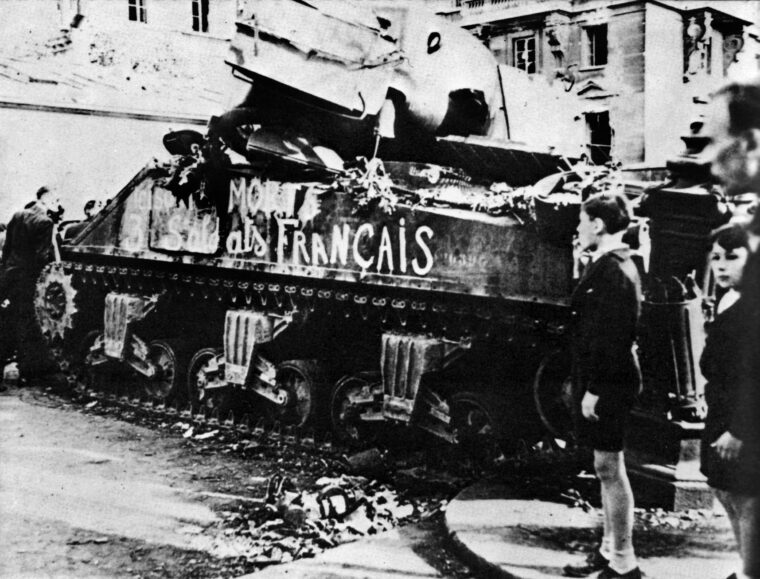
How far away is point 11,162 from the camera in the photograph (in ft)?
17.8

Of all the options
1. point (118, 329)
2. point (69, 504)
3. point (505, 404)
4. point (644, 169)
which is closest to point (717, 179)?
point (644, 169)

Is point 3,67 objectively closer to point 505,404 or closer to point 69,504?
point 69,504

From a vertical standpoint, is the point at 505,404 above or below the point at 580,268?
below

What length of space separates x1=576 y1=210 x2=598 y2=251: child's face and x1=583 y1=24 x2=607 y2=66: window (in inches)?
39.5

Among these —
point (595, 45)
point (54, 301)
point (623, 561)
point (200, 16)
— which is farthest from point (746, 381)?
point (54, 301)

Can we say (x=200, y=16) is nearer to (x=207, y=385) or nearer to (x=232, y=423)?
(x=207, y=385)

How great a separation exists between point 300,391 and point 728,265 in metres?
3.75

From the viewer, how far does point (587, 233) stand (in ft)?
14.5

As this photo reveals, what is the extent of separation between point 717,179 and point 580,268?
48.5 inches

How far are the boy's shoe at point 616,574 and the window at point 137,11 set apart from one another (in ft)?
14.8

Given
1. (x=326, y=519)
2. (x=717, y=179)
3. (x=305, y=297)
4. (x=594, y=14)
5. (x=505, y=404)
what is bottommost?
(x=326, y=519)

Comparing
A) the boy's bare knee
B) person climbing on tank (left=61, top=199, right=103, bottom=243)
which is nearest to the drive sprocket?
person climbing on tank (left=61, top=199, right=103, bottom=243)

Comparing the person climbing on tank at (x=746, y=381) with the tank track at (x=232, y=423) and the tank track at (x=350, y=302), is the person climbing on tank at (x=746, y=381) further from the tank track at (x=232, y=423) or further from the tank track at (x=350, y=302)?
the tank track at (x=232, y=423)

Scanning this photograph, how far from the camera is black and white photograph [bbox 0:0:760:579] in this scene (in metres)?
3.98
